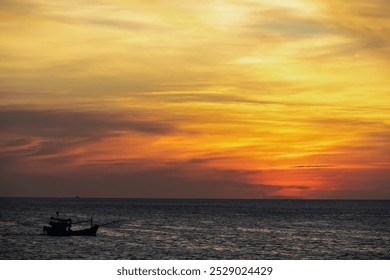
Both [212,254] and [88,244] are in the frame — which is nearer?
[212,254]

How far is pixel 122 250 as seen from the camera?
7700 cm

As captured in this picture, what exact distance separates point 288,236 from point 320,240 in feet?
24.2

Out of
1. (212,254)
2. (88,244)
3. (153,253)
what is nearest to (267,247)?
(212,254)

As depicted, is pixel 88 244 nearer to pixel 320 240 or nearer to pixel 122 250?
pixel 122 250
